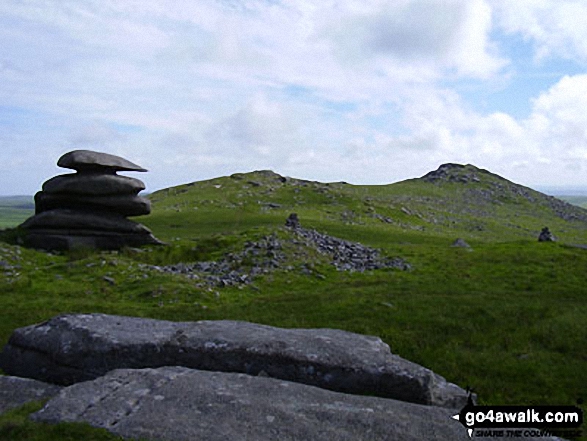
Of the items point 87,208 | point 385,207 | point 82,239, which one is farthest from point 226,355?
point 385,207

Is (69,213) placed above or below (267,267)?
above


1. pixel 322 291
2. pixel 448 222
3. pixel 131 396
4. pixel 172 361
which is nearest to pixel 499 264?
pixel 322 291

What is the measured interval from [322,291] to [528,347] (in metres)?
13.6

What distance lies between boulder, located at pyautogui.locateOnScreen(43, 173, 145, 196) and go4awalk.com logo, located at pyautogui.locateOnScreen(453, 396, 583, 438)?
132 ft

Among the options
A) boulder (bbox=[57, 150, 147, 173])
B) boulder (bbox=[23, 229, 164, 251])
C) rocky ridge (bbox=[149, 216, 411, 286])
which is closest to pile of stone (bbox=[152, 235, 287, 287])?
rocky ridge (bbox=[149, 216, 411, 286])

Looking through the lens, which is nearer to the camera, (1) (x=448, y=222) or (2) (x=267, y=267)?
(2) (x=267, y=267)

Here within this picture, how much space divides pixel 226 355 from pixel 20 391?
600 centimetres

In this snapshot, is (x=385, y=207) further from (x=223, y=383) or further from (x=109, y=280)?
(x=223, y=383)

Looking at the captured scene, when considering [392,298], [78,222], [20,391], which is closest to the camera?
[20,391]

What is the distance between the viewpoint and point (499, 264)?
40000 mm

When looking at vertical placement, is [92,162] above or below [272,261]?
above

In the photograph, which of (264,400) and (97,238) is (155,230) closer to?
(97,238)

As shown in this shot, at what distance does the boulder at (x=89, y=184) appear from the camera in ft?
142

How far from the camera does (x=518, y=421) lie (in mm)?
11039
